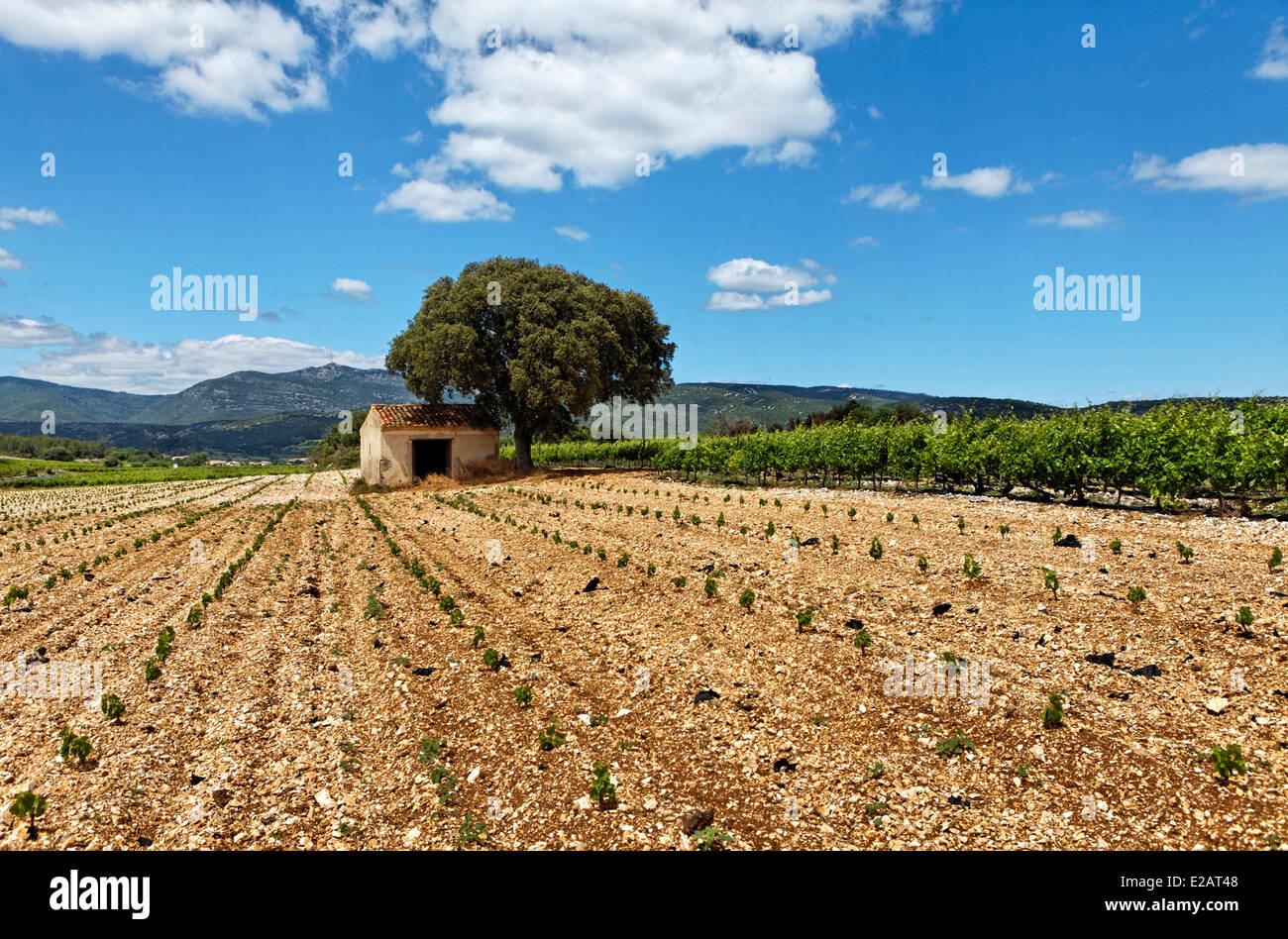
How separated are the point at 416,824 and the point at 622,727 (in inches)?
91.7

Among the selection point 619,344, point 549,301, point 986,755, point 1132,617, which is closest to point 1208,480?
point 1132,617

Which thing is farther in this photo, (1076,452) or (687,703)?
(1076,452)

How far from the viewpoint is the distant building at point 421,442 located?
41281 mm

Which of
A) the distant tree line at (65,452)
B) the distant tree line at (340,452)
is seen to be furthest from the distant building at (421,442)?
the distant tree line at (65,452)

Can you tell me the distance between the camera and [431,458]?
44219 millimetres

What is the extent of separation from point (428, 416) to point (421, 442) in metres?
1.72

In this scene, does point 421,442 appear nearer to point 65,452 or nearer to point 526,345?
point 526,345

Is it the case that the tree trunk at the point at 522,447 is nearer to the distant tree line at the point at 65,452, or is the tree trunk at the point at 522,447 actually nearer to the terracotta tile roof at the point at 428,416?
the terracotta tile roof at the point at 428,416

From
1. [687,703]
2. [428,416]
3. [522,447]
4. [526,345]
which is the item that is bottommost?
[687,703]

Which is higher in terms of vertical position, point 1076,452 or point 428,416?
point 428,416

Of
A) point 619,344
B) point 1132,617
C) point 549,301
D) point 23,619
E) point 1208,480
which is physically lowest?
point 23,619

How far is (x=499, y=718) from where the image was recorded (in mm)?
7496

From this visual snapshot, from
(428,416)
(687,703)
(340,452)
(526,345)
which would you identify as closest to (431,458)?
(428,416)
